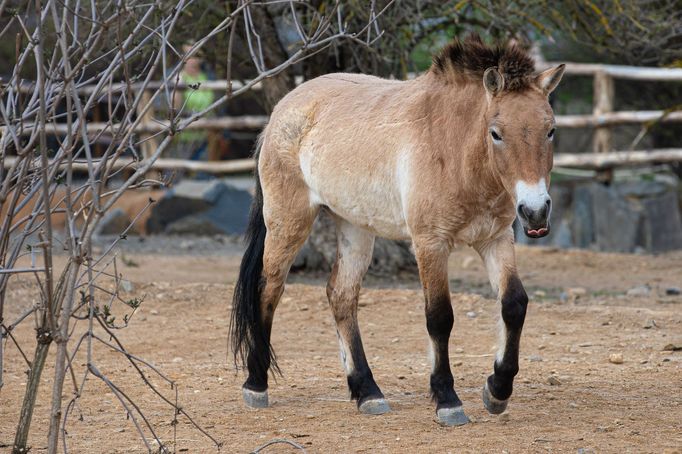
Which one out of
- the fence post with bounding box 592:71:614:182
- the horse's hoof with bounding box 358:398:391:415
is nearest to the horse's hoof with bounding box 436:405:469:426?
the horse's hoof with bounding box 358:398:391:415

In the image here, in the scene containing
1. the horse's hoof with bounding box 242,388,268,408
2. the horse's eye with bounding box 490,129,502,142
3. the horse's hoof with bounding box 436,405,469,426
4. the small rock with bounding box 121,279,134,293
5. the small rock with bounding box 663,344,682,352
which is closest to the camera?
the horse's eye with bounding box 490,129,502,142

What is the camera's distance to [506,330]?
4.63 meters

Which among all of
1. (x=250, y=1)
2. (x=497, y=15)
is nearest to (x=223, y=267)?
(x=497, y=15)

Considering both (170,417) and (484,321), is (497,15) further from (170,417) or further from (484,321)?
(170,417)

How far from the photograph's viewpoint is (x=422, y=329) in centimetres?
733

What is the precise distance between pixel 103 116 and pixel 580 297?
35.6ft

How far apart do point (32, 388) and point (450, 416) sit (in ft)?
6.30

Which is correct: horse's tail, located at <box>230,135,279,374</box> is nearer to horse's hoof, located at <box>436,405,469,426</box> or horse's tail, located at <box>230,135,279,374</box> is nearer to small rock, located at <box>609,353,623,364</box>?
horse's hoof, located at <box>436,405,469,426</box>

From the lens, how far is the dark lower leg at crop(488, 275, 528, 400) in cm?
459

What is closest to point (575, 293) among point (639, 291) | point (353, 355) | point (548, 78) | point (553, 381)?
point (639, 291)

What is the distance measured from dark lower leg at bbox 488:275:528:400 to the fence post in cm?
860

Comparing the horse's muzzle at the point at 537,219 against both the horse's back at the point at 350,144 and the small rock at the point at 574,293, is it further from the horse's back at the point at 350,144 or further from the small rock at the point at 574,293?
the small rock at the point at 574,293

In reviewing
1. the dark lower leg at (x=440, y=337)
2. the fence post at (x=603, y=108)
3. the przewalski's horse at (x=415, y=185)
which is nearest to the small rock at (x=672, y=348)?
the przewalski's horse at (x=415, y=185)

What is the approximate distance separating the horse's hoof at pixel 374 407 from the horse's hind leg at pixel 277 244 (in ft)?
2.13
